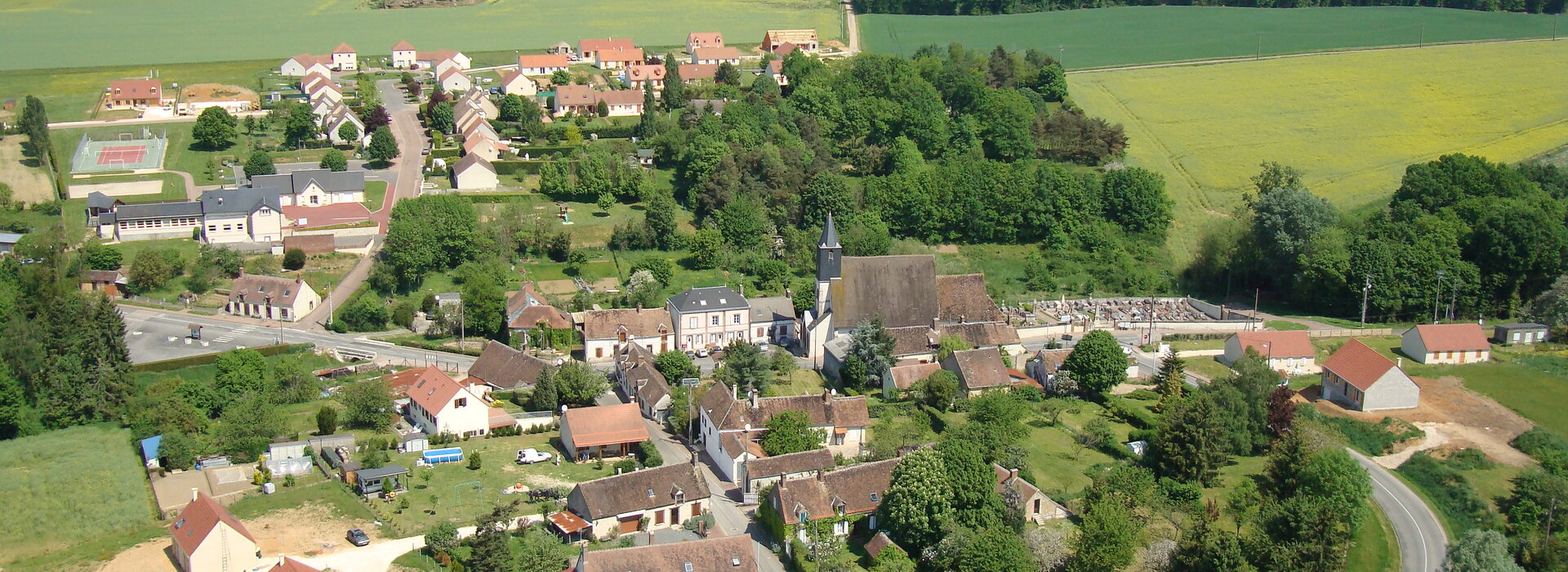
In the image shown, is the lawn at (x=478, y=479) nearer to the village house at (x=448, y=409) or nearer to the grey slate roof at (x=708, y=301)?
the village house at (x=448, y=409)

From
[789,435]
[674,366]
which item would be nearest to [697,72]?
[674,366]

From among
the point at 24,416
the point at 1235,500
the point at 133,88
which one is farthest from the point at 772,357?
the point at 133,88

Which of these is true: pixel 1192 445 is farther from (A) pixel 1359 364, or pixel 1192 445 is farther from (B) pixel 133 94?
(B) pixel 133 94

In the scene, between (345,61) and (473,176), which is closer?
(473,176)

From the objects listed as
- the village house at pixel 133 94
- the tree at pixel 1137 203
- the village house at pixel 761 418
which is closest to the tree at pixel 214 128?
the village house at pixel 133 94

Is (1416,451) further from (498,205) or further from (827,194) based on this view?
(498,205)

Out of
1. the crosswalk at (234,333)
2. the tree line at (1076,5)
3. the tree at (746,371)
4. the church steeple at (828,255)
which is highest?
the tree line at (1076,5)
